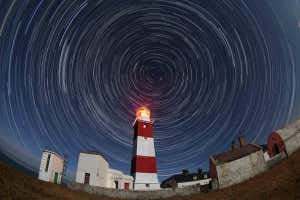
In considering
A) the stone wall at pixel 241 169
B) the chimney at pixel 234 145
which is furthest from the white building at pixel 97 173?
the chimney at pixel 234 145

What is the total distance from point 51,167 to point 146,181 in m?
12.6

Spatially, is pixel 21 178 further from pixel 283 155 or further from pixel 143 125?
pixel 283 155

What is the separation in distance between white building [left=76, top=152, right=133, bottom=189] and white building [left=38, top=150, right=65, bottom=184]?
257 cm

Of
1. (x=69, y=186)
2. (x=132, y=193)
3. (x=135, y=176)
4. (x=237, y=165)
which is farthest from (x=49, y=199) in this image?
(x=237, y=165)

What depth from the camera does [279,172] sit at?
2211 centimetres

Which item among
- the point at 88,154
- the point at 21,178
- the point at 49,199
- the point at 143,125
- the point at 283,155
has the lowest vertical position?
the point at 49,199

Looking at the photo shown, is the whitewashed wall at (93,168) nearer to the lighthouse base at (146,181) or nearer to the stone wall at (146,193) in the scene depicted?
the lighthouse base at (146,181)

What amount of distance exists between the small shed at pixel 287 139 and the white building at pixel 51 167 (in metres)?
29.2

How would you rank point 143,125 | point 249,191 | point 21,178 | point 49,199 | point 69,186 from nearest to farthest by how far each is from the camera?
point 49,199 → point 21,178 → point 249,191 → point 69,186 → point 143,125

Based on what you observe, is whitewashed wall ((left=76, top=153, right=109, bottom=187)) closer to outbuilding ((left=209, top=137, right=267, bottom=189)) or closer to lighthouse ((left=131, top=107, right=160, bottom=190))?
lighthouse ((left=131, top=107, right=160, bottom=190))

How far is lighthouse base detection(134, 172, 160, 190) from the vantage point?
96.4 feet

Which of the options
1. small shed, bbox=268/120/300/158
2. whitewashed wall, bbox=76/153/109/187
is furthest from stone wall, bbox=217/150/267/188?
whitewashed wall, bbox=76/153/109/187

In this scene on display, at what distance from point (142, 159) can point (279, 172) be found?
17.0m

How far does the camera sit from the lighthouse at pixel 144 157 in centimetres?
2991
